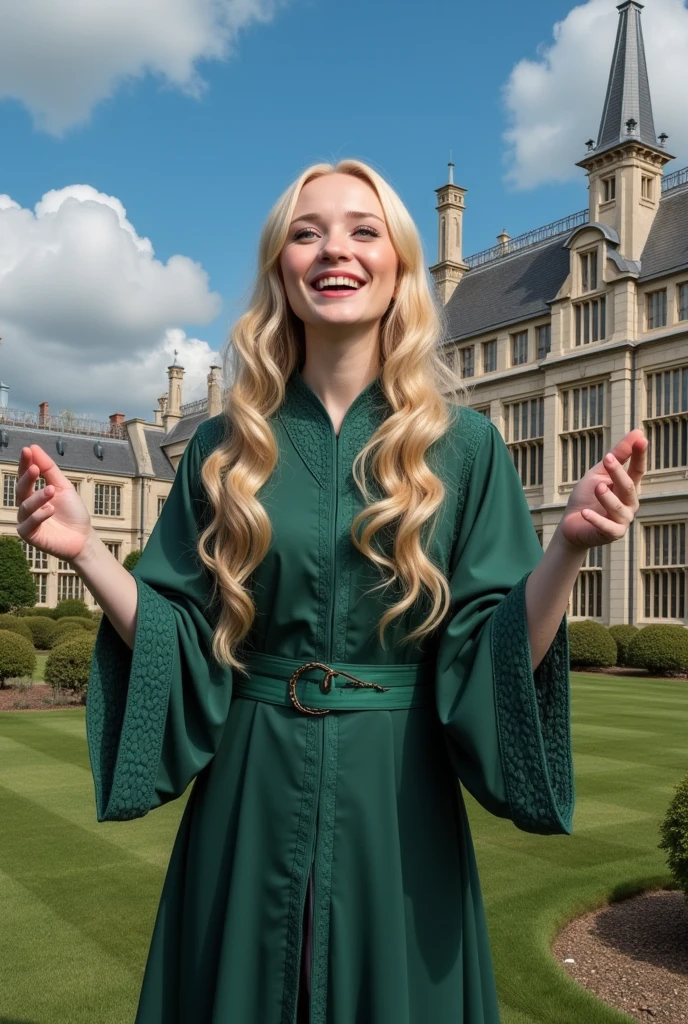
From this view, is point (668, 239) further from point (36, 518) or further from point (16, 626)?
point (36, 518)

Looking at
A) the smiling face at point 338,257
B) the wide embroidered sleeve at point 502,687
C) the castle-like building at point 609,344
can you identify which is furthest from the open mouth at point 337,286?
the castle-like building at point 609,344

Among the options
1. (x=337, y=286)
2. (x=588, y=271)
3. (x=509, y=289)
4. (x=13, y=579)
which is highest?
(x=509, y=289)

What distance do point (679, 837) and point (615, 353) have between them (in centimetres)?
2691

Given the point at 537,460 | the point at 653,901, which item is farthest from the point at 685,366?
the point at 653,901

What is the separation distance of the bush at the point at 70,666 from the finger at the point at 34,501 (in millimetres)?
13290

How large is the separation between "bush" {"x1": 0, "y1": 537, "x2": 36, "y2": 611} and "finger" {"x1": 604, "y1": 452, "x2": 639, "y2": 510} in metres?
38.6

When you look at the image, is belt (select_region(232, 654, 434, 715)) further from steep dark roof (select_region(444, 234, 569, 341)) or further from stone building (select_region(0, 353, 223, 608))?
stone building (select_region(0, 353, 223, 608))

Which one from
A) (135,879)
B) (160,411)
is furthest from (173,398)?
(135,879)

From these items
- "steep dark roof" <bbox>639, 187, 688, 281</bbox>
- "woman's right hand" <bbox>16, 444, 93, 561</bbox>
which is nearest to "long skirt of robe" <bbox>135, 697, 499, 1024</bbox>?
"woman's right hand" <bbox>16, 444, 93, 561</bbox>

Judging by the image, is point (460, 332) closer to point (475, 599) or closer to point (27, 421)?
point (27, 421)

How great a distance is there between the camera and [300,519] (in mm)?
2158

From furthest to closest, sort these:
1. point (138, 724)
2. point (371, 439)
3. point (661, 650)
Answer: point (661, 650) < point (371, 439) < point (138, 724)

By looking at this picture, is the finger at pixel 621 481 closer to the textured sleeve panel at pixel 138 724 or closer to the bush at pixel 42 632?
the textured sleeve panel at pixel 138 724

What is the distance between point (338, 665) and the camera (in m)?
2.09
